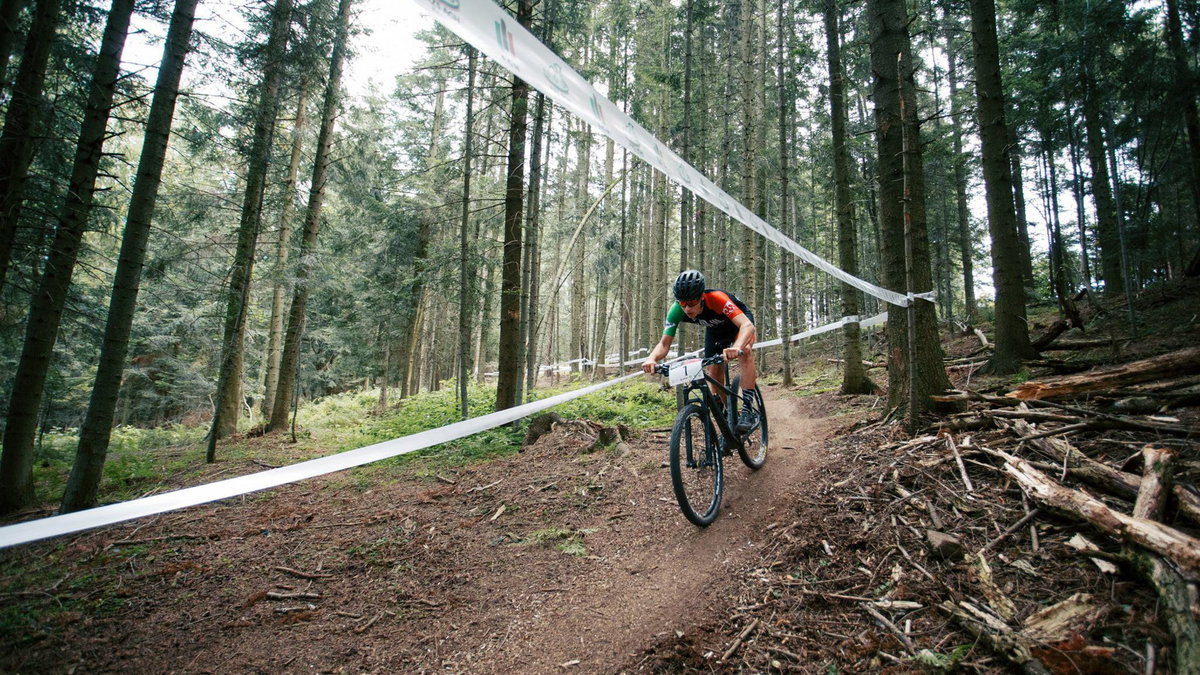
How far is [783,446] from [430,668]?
Answer: 4.59 m

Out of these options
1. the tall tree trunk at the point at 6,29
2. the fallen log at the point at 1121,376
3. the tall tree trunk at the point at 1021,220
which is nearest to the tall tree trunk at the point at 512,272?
the tall tree trunk at the point at 6,29

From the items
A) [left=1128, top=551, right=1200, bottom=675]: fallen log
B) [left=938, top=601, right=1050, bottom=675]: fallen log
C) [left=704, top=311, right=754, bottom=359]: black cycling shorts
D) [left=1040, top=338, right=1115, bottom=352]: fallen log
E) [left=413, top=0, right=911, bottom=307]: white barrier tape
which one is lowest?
[left=938, top=601, right=1050, bottom=675]: fallen log

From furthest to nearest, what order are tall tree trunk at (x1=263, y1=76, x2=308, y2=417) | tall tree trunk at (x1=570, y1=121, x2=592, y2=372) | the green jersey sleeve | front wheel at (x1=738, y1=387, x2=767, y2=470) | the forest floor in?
1. tall tree trunk at (x1=570, y1=121, x2=592, y2=372)
2. tall tree trunk at (x1=263, y1=76, x2=308, y2=417)
3. front wheel at (x1=738, y1=387, x2=767, y2=470)
4. the green jersey sleeve
5. the forest floor

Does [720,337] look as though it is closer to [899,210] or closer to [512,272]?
[899,210]

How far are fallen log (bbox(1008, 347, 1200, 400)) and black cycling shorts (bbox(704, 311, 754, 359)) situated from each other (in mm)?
2740

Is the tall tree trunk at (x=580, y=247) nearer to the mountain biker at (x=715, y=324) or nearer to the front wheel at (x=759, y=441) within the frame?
the front wheel at (x=759, y=441)

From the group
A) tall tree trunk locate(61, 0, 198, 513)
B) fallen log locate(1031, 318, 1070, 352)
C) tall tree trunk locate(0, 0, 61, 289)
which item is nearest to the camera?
tall tree trunk locate(0, 0, 61, 289)

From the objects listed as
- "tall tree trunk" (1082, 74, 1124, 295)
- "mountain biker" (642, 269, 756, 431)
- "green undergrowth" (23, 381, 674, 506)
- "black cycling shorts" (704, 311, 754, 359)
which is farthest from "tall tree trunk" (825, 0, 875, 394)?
"tall tree trunk" (1082, 74, 1124, 295)

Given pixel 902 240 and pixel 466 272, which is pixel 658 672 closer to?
pixel 902 240

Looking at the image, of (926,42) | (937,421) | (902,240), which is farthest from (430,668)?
(926,42)

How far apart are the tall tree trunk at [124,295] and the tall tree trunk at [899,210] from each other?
815 centimetres

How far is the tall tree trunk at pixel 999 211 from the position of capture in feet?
19.9

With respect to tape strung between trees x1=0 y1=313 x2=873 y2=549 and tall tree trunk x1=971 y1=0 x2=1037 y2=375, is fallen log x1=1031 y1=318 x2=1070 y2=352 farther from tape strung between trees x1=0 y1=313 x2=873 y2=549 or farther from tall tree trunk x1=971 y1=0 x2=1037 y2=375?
tape strung between trees x1=0 y1=313 x2=873 y2=549

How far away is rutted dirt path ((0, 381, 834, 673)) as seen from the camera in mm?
2906
